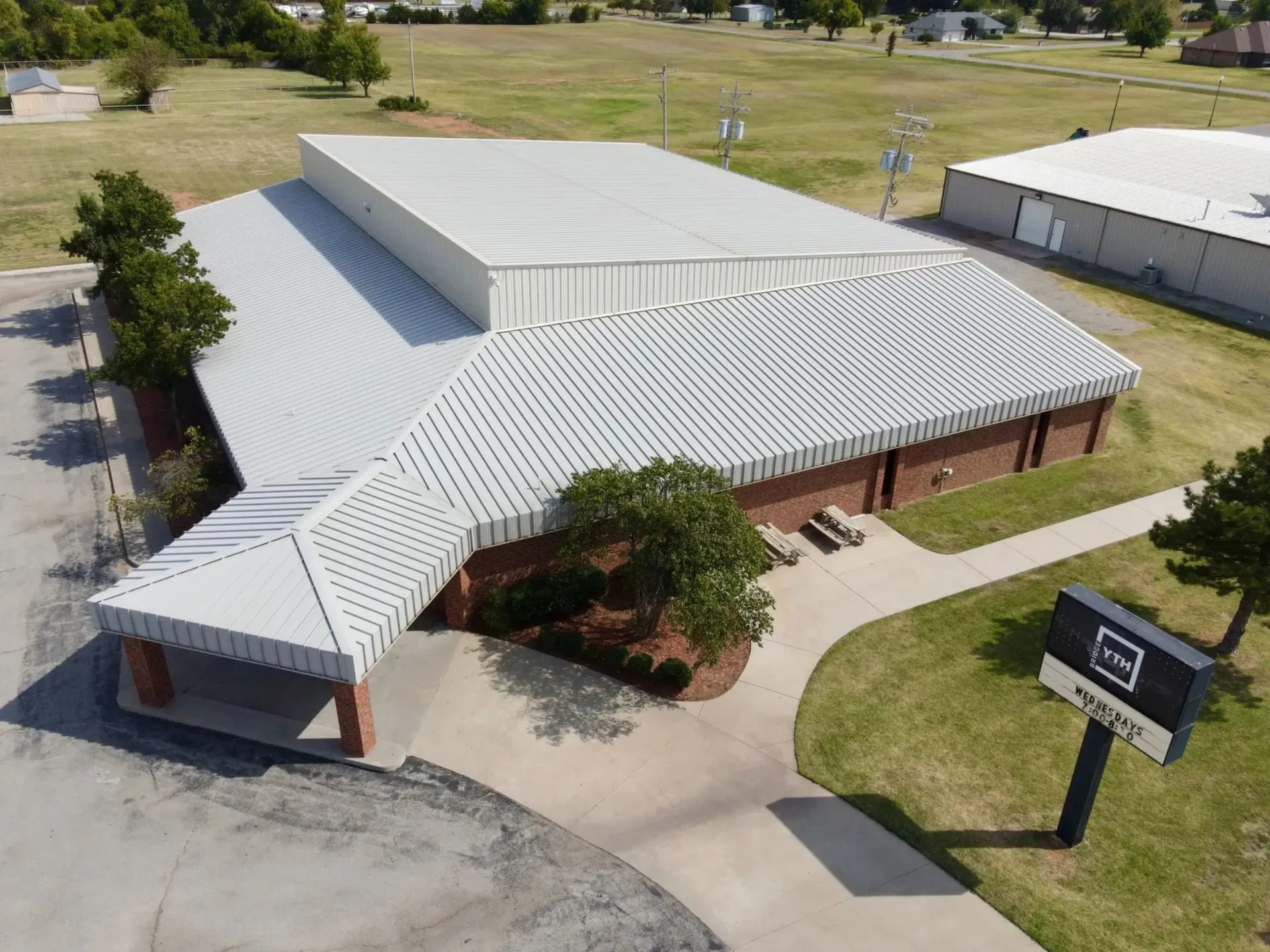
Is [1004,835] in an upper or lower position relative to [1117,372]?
lower

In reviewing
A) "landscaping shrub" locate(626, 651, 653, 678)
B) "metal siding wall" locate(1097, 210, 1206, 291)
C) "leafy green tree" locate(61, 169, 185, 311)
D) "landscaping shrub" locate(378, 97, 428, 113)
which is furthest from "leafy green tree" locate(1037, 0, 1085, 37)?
"landscaping shrub" locate(626, 651, 653, 678)

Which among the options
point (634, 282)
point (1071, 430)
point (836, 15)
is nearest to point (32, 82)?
point (634, 282)

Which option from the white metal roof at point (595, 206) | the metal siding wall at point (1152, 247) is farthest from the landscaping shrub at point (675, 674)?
the metal siding wall at point (1152, 247)

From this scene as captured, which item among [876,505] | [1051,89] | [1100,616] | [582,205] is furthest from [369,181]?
[1051,89]

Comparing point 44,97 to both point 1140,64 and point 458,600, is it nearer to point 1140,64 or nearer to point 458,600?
point 458,600

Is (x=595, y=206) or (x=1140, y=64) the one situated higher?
(x=1140, y=64)

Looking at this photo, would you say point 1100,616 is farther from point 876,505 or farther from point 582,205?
point 582,205
